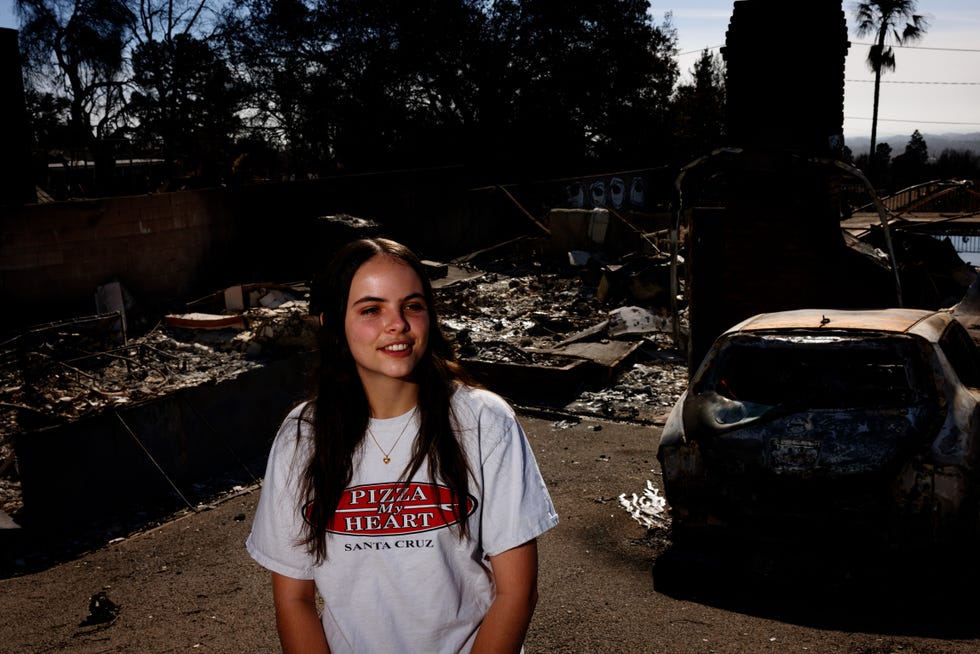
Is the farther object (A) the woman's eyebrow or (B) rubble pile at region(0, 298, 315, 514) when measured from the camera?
(B) rubble pile at region(0, 298, 315, 514)

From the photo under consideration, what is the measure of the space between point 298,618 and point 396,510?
0.36 metres

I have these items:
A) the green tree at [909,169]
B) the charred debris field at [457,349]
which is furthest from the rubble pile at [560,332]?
the green tree at [909,169]

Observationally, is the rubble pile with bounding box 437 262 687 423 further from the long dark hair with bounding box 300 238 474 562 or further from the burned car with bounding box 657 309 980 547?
the long dark hair with bounding box 300 238 474 562

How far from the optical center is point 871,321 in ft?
17.4

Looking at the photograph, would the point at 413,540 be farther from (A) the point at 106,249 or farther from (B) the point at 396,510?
(A) the point at 106,249

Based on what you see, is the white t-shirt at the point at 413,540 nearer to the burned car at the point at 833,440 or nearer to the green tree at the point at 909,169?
the burned car at the point at 833,440

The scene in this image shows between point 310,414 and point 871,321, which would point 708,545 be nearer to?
point 871,321

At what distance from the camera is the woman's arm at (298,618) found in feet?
6.25

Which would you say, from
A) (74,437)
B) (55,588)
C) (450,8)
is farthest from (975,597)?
(450,8)

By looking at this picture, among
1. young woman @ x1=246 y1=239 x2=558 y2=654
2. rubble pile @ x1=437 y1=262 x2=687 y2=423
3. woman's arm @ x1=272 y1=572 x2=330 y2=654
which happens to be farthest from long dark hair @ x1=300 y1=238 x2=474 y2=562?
rubble pile @ x1=437 y1=262 x2=687 y2=423

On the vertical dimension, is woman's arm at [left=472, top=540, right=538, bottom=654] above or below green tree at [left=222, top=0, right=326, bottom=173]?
below

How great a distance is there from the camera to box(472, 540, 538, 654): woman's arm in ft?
6.01

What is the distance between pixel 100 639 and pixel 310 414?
3.65 metres

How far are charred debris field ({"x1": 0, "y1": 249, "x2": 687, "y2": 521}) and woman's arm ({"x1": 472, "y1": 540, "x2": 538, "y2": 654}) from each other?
5481mm
